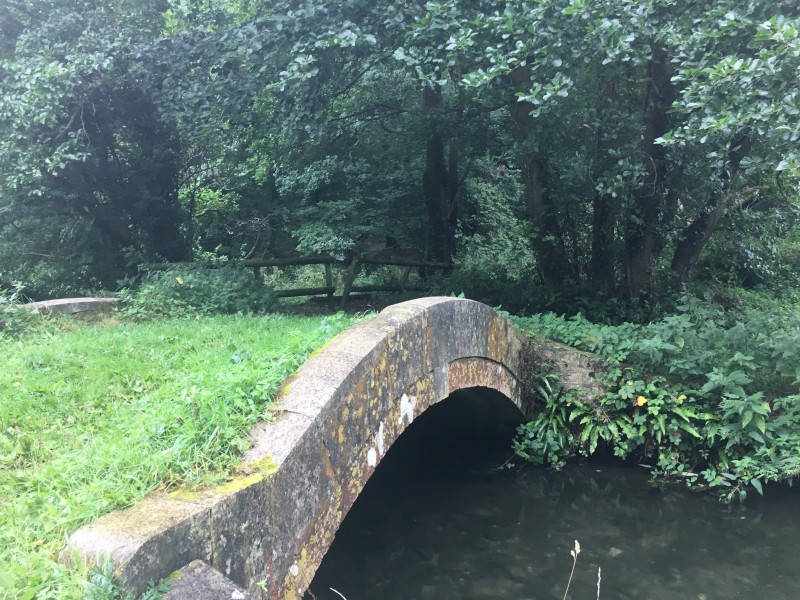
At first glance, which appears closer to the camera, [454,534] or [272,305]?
[454,534]

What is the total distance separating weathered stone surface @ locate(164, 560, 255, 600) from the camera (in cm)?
204

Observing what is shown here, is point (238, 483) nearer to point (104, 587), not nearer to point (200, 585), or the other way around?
point (200, 585)

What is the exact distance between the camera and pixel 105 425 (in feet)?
10.9

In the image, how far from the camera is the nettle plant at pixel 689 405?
19.1 ft

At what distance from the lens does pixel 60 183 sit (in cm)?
994

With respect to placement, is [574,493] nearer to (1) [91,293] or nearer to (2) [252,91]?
(2) [252,91]

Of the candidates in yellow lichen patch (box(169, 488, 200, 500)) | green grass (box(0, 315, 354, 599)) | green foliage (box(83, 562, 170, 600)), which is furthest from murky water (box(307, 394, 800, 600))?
green foliage (box(83, 562, 170, 600))

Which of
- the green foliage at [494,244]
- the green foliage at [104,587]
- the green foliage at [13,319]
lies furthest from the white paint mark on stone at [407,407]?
the green foliage at [494,244]

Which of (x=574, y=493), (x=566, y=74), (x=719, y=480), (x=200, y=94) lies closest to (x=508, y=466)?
(x=574, y=493)

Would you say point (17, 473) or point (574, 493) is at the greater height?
point (17, 473)

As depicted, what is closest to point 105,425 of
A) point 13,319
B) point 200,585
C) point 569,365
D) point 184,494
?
point 184,494

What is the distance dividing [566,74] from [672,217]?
353cm

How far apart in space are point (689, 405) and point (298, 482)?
5027mm

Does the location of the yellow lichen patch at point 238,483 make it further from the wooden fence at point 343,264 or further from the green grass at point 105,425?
the wooden fence at point 343,264
